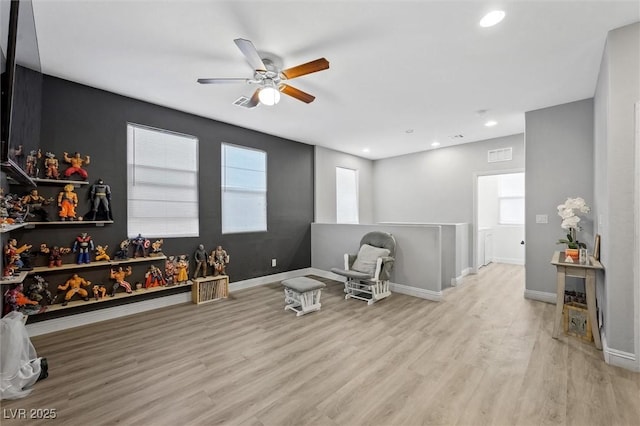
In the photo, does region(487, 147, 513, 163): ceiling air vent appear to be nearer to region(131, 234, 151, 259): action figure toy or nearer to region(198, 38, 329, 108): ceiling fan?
region(198, 38, 329, 108): ceiling fan

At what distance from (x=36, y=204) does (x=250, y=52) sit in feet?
9.51

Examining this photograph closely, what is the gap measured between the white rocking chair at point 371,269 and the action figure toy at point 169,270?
7.66 ft

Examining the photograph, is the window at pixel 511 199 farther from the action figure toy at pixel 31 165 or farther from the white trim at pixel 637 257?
the action figure toy at pixel 31 165

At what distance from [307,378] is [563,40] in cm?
368

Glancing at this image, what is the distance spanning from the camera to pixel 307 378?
2113mm

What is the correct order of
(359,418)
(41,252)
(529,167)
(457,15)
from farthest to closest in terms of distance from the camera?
(529,167), (41,252), (457,15), (359,418)

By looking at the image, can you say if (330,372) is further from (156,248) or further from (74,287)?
(74,287)

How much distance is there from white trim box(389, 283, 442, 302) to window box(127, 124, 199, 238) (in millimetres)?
3338

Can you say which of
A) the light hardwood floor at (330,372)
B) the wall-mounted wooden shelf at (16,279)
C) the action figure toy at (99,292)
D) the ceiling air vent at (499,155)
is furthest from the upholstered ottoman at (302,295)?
the ceiling air vent at (499,155)

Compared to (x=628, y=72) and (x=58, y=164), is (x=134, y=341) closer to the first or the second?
(x=58, y=164)

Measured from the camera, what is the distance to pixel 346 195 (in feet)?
22.2

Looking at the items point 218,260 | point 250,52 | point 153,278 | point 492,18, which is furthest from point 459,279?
point 153,278

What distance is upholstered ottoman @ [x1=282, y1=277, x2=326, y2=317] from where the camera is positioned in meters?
3.43

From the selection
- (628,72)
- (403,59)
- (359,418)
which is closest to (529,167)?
(628,72)
